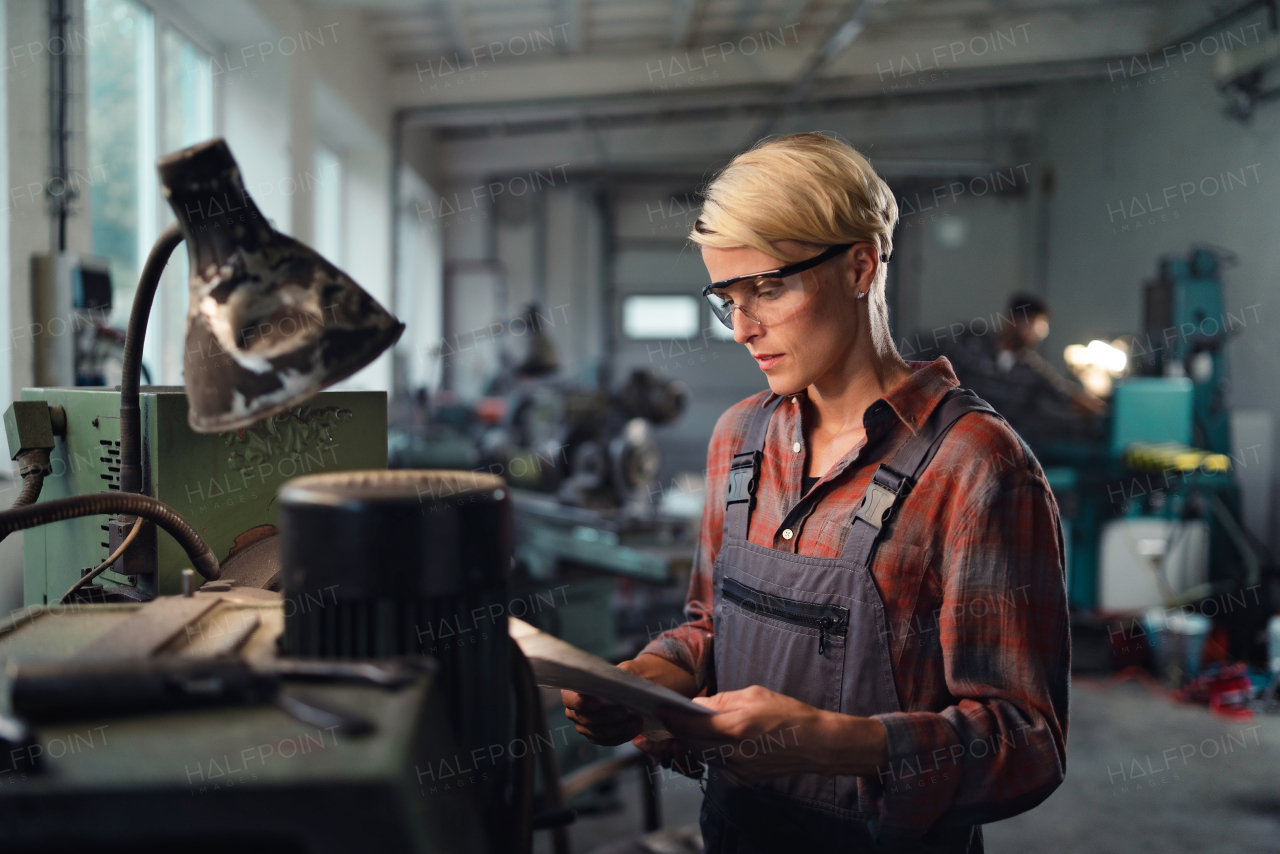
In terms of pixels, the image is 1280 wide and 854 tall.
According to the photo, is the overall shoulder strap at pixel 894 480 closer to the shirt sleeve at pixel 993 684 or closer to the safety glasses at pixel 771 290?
the shirt sleeve at pixel 993 684

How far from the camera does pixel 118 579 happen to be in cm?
100

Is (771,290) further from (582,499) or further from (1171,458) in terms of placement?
(1171,458)

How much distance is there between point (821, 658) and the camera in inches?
40.4

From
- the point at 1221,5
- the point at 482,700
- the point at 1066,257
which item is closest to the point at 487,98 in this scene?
the point at 1221,5

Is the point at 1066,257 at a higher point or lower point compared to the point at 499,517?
higher

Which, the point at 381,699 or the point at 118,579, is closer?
the point at 381,699

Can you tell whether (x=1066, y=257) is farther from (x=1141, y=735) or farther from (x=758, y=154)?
(x=758, y=154)

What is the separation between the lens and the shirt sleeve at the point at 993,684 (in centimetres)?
89

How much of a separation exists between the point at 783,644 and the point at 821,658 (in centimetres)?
6

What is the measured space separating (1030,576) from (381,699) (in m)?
0.72

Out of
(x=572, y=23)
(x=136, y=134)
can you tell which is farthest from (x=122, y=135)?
(x=572, y=23)

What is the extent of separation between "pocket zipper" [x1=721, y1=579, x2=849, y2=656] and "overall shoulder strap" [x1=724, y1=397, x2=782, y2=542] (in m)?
0.08

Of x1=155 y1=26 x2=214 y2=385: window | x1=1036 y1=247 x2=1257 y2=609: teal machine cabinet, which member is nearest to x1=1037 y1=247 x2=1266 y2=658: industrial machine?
x1=1036 y1=247 x2=1257 y2=609: teal machine cabinet

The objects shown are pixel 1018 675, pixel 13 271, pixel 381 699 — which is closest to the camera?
pixel 381 699
